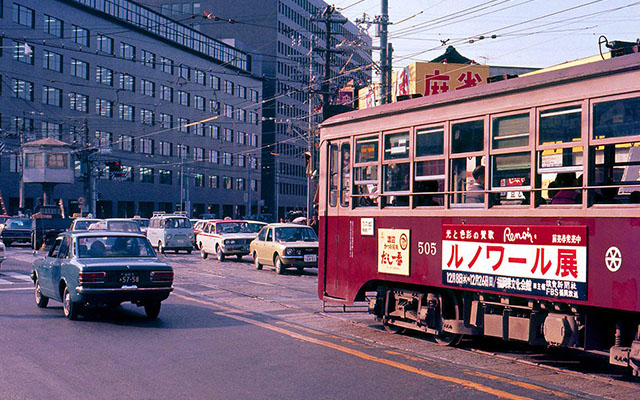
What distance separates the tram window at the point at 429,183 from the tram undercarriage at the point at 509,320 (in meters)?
1.27

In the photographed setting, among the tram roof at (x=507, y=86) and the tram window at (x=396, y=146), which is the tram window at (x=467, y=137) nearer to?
the tram roof at (x=507, y=86)

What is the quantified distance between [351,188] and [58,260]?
591 centimetres

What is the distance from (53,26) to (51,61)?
2.85m

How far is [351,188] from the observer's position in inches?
503

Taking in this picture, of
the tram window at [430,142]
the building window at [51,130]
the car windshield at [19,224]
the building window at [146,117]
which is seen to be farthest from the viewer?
the building window at [146,117]

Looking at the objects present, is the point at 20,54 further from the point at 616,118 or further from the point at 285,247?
the point at 616,118

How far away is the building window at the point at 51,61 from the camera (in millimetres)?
63581

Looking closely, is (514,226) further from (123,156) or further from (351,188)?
(123,156)

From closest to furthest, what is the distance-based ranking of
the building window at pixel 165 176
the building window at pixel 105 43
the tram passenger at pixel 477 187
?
the tram passenger at pixel 477 187 → the building window at pixel 105 43 → the building window at pixel 165 176

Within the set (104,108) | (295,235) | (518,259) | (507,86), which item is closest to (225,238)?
(295,235)

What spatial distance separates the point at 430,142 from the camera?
35.8ft

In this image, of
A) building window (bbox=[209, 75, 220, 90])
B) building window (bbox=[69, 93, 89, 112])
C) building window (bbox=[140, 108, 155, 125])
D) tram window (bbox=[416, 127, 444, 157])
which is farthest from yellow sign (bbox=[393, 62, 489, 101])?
building window (bbox=[209, 75, 220, 90])

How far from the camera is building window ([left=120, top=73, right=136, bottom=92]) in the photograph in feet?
243

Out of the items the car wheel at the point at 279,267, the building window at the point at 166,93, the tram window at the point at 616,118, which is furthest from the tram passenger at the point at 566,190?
the building window at the point at 166,93
